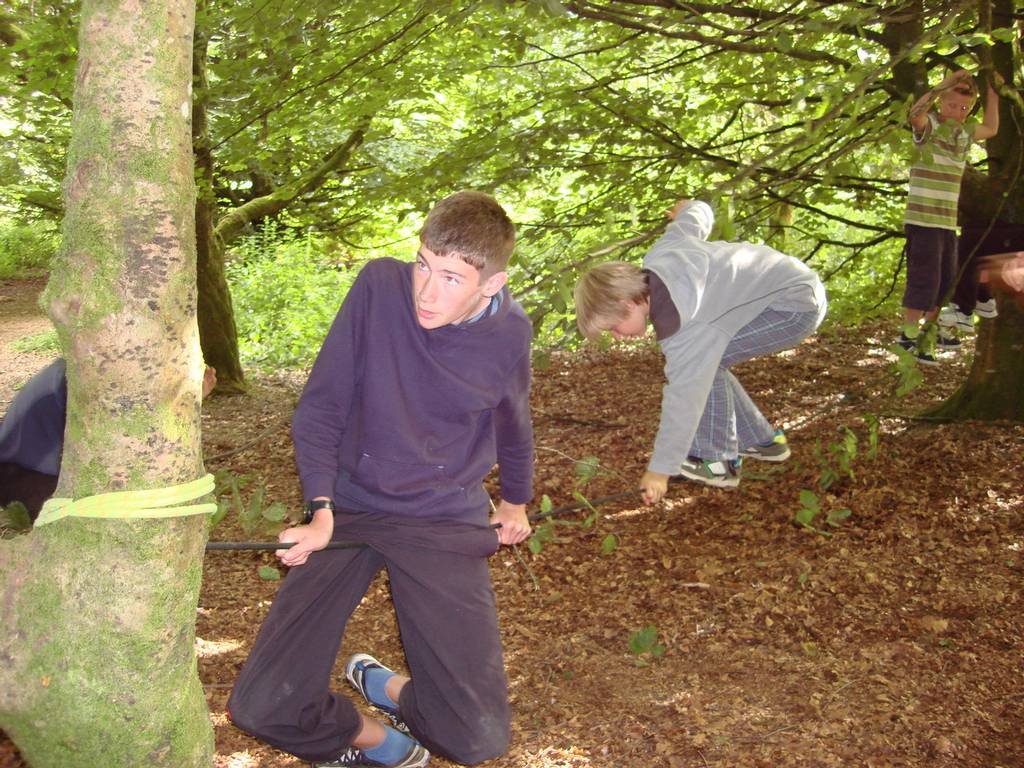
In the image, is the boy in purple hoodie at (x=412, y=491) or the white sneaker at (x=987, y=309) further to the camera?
the white sneaker at (x=987, y=309)

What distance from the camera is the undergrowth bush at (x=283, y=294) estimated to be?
11188 mm

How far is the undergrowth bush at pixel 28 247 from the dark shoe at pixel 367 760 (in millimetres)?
17467

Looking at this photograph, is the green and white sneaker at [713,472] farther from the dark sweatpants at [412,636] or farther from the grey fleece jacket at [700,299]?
the dark sweatpants at [412,636]

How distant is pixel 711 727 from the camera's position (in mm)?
3170

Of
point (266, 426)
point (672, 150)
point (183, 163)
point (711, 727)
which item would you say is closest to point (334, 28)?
point (672, 150)

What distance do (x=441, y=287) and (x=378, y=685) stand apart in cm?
153

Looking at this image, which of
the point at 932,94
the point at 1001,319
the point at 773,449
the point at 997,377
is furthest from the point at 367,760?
the point at 1001,319

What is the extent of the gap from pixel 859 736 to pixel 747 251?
1926 mm

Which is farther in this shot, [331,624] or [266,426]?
[266,426]

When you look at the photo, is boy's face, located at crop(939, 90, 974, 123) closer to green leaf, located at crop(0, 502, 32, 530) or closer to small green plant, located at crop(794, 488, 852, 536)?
small green plant, located at crop(794, 488, 852, 536)

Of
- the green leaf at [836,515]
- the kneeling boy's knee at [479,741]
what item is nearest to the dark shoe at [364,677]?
the kneeling boy's knee at [479,741]

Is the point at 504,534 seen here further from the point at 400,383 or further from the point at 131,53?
the point at 131,53

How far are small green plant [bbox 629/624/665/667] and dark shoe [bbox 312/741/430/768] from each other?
102 centimetres

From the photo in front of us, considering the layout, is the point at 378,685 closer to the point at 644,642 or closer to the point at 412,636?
the point at 412,636
